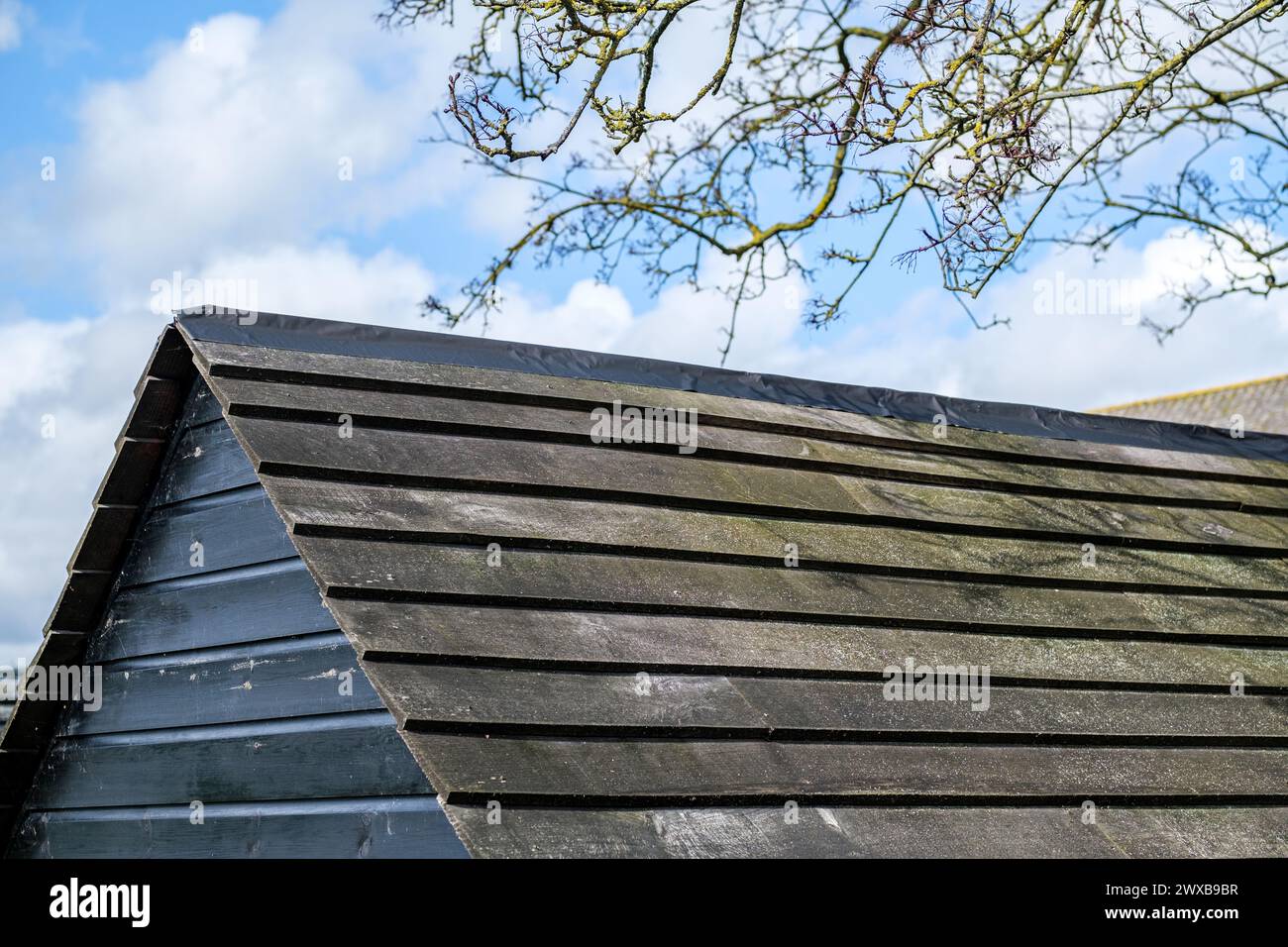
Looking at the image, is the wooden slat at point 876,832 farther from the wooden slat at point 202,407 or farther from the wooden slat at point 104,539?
the wooden slat at point 104,539

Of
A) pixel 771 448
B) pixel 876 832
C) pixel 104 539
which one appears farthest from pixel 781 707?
pixel 104 539

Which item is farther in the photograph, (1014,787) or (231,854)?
(231,854)

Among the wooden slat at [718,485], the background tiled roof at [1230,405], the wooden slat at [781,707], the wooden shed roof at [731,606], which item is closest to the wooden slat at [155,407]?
the wooden shed roof at [731,606]

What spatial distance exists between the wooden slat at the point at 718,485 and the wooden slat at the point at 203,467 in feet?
1.20

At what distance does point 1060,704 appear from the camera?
→ 3.61 metres

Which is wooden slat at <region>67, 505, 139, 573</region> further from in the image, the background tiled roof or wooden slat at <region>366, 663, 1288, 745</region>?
the background tiled roof

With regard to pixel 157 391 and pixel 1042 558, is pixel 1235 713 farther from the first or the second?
pixel 157 391

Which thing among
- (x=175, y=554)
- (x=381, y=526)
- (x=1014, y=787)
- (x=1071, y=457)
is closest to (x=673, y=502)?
(x=381, y=526)

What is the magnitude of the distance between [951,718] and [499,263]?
6743 millimetres

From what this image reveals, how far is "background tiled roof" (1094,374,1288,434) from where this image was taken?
79.5 feet

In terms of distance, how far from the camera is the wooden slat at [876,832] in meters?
2.44

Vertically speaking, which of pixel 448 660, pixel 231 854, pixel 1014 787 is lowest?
pixel 231 854

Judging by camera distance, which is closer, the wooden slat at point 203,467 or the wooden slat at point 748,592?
the wooden slat at point 748,592

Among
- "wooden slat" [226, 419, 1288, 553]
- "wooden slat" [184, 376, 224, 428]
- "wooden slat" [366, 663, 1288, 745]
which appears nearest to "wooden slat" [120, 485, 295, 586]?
"wooden slat" [184, 376, 224, 428]
